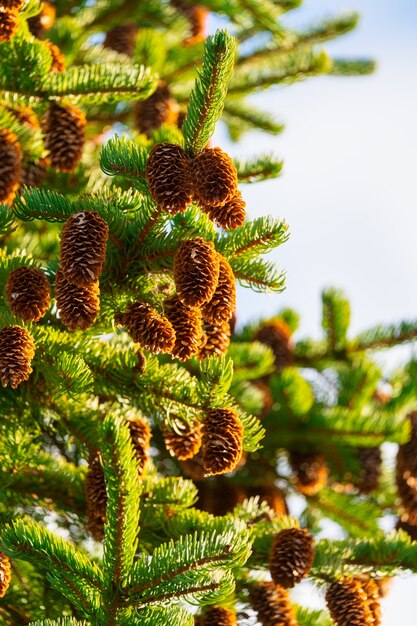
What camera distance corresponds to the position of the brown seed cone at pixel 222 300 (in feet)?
5.76

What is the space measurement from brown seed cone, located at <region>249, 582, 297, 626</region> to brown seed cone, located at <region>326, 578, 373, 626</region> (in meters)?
0.11

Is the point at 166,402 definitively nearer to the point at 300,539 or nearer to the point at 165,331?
the point at 165,331

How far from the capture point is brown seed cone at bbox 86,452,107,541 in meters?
1.88

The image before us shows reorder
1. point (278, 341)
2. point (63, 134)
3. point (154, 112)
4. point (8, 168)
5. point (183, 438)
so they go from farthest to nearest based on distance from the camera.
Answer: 1. point (278, 341)
2. point (154, 112)
3. point (63, 134)
4. point (8, 168)
5. point (183, 438)

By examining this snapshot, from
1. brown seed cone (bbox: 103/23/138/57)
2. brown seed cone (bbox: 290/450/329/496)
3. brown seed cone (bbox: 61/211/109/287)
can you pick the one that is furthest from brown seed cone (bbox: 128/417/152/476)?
brown seed cone (bbox: 103/23/138/57)

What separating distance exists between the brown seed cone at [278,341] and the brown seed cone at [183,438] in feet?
4.30

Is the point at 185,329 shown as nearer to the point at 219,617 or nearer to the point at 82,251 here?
the point at 82,251

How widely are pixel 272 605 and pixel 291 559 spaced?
155 millimetres

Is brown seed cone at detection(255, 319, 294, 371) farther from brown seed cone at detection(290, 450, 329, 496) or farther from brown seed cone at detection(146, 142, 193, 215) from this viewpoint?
brown seed cone at detection(146, 142, 193, 215)

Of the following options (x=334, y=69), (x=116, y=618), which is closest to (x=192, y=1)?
(x=334, y=69)

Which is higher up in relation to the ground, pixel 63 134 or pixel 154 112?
pixel 154 112

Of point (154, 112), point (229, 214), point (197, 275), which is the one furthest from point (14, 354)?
point (154, 112)

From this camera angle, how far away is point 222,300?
176 cm

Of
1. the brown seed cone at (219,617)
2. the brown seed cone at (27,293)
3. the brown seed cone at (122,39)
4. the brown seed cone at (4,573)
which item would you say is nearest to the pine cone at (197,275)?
the brown seed cone at (27,293)
